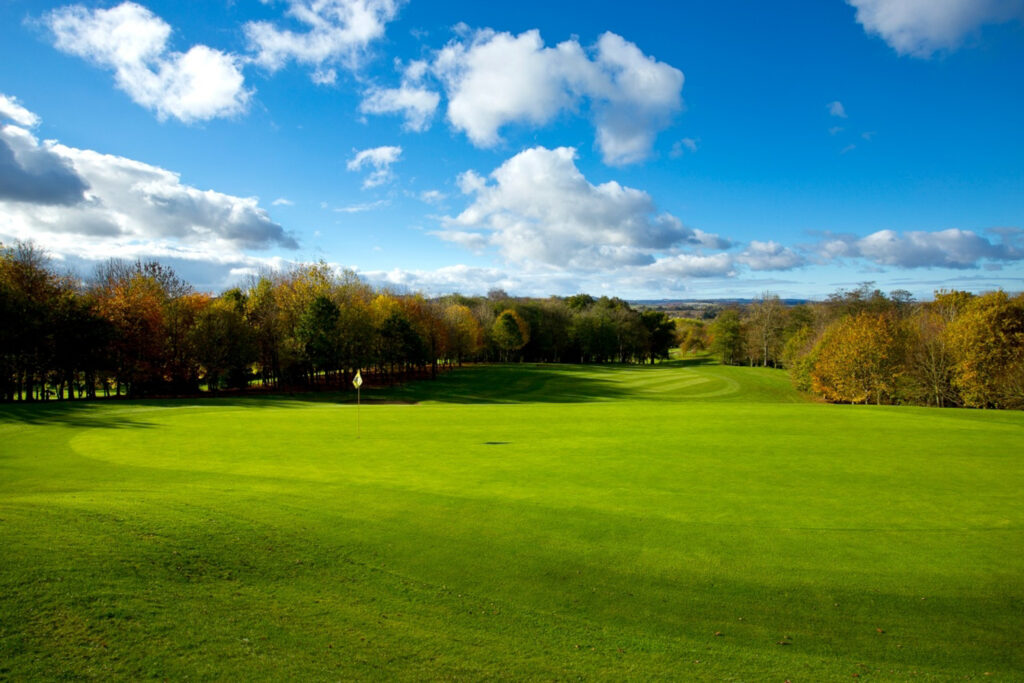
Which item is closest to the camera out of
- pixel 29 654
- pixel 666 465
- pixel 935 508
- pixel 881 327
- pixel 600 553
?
pixel 29 654

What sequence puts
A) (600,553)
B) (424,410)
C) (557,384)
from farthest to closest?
(557,384) → (424,410) → (600,553)

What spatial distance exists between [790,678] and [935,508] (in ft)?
28.7

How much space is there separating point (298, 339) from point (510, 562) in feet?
160

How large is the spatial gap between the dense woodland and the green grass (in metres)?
28.6

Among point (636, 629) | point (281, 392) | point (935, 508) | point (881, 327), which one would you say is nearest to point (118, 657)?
point (636, 629)

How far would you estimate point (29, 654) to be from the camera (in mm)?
4785

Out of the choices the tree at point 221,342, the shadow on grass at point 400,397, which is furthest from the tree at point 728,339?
the tree at point 221,342

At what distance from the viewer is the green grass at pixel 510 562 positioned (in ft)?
18.8

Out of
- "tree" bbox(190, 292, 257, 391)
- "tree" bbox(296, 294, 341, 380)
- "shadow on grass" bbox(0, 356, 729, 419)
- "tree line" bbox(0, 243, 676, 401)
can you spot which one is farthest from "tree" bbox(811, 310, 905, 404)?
"tree" bbox(190, 292, 257, 391)

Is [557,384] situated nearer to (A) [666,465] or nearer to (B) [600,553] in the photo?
(A) [666,465]

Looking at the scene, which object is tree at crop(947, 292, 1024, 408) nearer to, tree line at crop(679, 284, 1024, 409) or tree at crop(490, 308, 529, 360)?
tree line at crop(679, 284, 1024, 409)

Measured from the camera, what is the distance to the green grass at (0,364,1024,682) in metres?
5.72

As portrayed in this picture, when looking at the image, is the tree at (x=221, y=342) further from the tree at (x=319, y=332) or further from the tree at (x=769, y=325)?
the tree at (x=769, y=325)

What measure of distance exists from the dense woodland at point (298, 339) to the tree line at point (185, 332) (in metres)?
0.13
